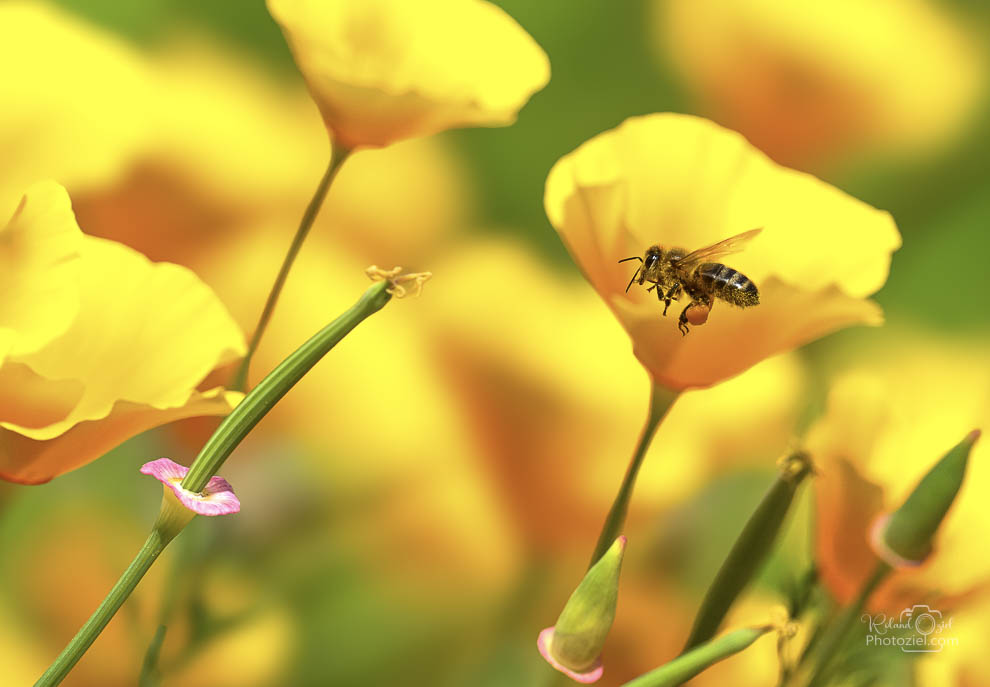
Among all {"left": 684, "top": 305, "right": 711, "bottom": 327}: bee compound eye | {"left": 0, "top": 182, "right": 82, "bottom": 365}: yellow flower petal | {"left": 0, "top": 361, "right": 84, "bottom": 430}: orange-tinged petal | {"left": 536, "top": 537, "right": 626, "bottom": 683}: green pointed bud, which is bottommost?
{"left": 536, "top": 537, "right": 626, "bottom": 683}: green pointed bud

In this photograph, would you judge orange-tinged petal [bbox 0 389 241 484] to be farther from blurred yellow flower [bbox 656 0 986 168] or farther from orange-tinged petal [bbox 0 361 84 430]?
blurred yellow flower [bbox 656 0 986 168]

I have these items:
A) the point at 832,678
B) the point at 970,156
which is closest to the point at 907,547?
the point at 832,678

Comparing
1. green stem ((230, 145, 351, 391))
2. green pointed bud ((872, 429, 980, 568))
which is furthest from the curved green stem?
green pointed bud ((872, 429, 980, 568))

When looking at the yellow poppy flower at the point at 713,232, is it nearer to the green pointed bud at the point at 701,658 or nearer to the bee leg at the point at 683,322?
the bee leg at the point at 683,322

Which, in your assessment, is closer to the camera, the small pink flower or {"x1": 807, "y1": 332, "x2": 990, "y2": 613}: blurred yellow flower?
the small pink flower

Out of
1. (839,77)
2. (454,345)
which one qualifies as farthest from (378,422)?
(839,77)

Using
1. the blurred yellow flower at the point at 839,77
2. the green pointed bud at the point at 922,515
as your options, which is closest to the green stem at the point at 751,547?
the green pointed bud at the point at 922,515
